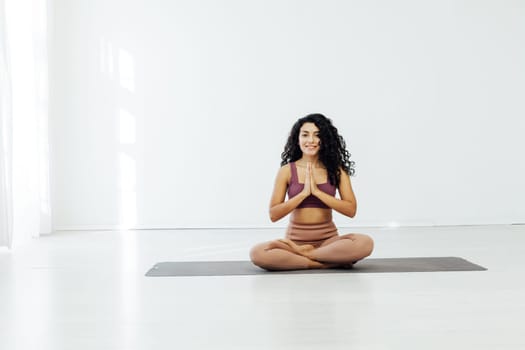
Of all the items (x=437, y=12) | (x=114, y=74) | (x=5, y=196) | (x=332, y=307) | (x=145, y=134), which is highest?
(x=437, y=12)

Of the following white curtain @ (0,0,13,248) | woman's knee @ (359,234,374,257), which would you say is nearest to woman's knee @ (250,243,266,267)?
woman's knee @ (359,234,374,257)

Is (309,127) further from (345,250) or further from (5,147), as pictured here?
(5,147)

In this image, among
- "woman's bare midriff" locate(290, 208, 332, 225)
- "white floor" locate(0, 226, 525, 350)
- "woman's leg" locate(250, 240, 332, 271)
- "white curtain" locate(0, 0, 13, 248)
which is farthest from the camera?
"white curtain" locate(0, 0, 13, 248)

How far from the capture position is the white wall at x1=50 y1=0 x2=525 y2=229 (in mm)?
7898

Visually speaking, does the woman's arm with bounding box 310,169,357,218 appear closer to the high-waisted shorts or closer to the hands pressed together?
the hands pressed together

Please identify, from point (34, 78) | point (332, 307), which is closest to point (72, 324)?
point (332, 307)

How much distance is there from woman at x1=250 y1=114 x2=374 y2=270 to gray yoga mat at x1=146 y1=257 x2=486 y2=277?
0.28 ft

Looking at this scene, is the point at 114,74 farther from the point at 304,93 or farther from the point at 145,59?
the point at 304,93

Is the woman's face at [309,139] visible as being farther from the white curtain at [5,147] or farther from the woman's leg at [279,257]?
the white curtain at [5,147]

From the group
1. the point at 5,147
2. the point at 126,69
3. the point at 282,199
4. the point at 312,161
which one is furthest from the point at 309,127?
the point at 126,69

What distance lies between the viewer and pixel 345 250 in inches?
184

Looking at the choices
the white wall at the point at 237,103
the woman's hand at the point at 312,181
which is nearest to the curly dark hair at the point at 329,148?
the woman's hand at the point at 312,181

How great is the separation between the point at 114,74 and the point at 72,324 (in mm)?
4941

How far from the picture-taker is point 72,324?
10.7 feet
